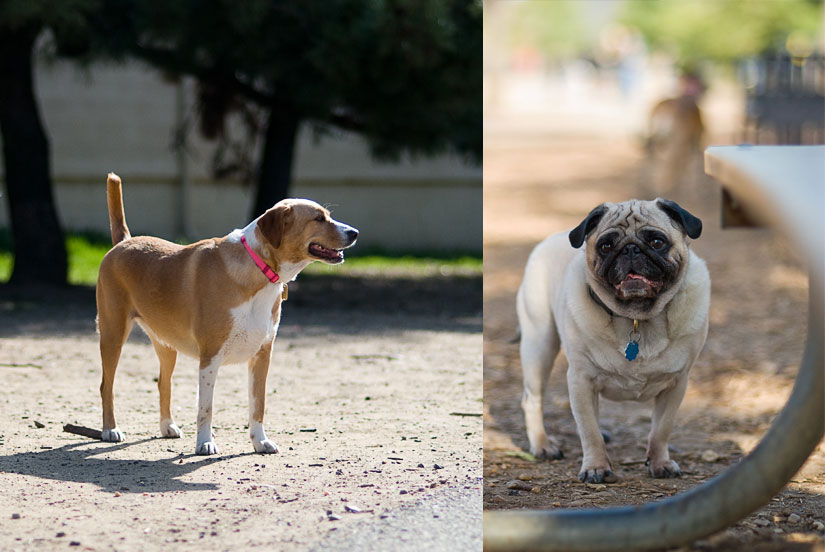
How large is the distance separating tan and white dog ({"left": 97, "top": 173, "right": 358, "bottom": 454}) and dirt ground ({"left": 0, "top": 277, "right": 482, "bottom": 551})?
1.15 ft

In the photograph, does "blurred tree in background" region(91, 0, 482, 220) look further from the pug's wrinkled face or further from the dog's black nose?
the dog's black nose

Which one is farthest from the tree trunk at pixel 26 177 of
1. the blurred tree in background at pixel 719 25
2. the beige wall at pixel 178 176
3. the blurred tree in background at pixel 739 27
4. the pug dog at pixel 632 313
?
the blurred tree in background at pixel 739 27

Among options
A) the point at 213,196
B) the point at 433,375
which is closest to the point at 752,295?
the point at 433,375

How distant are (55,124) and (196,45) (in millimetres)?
6127

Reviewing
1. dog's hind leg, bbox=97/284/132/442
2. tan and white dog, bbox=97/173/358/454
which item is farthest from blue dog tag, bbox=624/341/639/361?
dog's hind leg, bbox=97/284/132/442

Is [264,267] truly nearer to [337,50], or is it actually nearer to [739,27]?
[337,50]

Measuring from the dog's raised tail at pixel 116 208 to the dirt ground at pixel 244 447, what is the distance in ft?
3.08

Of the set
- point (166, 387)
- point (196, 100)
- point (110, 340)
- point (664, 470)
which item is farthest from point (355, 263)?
point (664, 470)

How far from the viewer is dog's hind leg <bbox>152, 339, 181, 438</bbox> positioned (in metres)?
4.86

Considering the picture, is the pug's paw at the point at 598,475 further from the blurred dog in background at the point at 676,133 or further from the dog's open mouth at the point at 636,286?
the blurred dog in background at the point at 676,133

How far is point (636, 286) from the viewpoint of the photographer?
408 cm

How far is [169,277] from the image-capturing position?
4.58 meters

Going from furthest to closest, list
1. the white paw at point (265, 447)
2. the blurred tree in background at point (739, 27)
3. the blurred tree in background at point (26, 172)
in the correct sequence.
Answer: the blurred tree in background at point (739, 27) < the blurred tree in background at point (26, 172) < the white paw at point (265, 447)

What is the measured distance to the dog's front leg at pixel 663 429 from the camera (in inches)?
179
